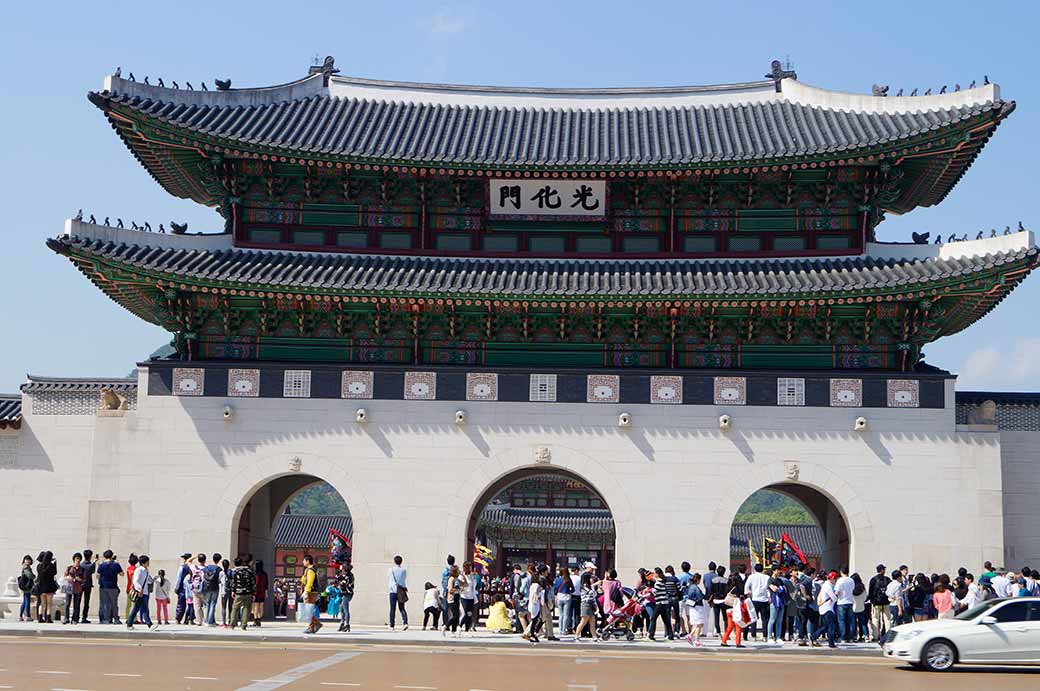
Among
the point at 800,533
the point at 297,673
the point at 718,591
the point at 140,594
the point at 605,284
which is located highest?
the point at 605,284

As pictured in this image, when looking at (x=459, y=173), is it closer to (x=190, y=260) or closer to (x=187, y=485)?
(x=190, y=260)

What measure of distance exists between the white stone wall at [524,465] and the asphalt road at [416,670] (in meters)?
4.76

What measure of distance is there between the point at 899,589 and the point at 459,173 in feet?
43.6

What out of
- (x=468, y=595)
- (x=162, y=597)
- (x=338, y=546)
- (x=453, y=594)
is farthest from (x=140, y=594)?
(x=338, y=546)

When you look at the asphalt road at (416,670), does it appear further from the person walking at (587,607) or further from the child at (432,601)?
the child at (432,601)

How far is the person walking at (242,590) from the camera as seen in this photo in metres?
26.0

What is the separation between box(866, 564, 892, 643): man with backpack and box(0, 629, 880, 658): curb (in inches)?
69.3

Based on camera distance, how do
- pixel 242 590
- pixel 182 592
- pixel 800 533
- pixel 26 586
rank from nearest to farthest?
pixel 242 590, pixel 26 586, pixel 182 592, pixel 800 533

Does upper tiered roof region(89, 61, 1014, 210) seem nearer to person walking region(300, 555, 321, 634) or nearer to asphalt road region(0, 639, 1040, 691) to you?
person walking region(300, 555, 321, 634)

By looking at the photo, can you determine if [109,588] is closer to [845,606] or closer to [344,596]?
[344,596]

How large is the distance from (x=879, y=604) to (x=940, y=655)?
5.07 metres

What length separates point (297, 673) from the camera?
734 inches

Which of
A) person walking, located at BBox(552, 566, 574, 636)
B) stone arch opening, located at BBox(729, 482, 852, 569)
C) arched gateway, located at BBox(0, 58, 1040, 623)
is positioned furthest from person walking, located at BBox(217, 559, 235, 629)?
stone arch opening, located at BBox(729, 482, 852, 569)

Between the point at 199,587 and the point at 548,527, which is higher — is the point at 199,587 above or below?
below
